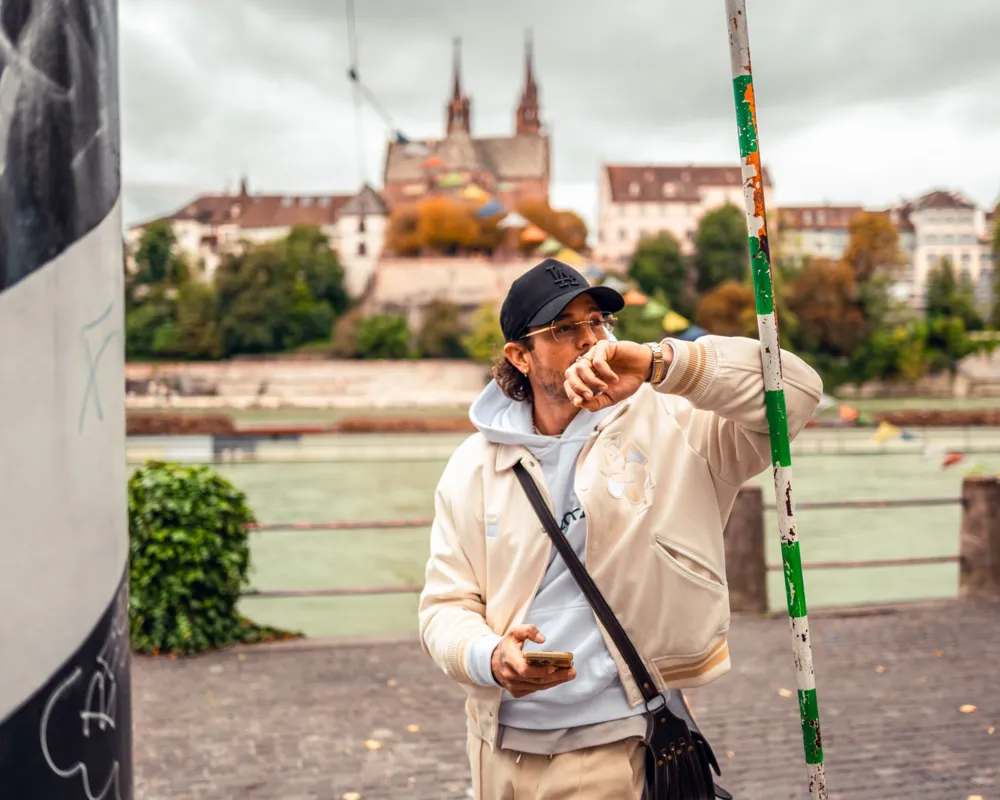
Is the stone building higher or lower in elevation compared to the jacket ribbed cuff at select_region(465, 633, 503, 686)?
higher

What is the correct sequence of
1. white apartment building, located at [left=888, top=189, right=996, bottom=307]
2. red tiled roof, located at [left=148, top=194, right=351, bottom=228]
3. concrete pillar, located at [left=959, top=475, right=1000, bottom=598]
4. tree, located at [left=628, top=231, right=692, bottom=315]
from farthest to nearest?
1. red tiled roof, located at [left=148, top=194, right=351, bottom=228]
2. white apartment building, located at [left=888, top=189, right=996, bottom=307]
3. tree, located at [left=628, top=231, right=692, bottom=315]
4. concrete pillar, located at [left=959, top=475, right=1000, bottom=598]

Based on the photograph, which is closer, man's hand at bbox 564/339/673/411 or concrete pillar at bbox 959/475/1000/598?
man's hand at bbox 564/339/673/411

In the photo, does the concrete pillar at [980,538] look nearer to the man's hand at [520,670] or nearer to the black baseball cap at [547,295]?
the black baseball cap at [547,295]

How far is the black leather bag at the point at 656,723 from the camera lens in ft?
6.84

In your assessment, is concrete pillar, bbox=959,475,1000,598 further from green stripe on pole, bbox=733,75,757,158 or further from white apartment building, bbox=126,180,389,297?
white apartment building, bbox=126,180,389,297

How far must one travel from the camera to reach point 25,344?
5.33 ft

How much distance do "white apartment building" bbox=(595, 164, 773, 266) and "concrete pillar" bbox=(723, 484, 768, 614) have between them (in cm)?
8418

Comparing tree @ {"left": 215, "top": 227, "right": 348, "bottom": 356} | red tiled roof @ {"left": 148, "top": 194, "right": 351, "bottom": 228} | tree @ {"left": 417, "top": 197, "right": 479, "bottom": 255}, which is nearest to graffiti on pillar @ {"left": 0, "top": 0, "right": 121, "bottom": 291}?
tree @ {"left": 215, "top": 227, "right": 348, "bottom": 356}

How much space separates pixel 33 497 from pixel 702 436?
1223 millimetres

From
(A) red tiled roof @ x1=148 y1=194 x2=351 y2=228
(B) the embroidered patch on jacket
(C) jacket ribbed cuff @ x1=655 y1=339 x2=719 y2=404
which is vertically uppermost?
(A) red tiled roof @ x1=148 y1=194 x2=351 y2=228

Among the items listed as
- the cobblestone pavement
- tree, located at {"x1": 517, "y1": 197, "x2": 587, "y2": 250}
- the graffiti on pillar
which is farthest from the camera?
tree, located at {"x1": 517, "y1": 197, "x2": 587, "y2": 250}

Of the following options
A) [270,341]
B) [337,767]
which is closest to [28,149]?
[337,767]

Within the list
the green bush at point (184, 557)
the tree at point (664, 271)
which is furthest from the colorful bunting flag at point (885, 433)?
the tree at point (664, 271)

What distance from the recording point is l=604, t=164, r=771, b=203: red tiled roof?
298 ft
